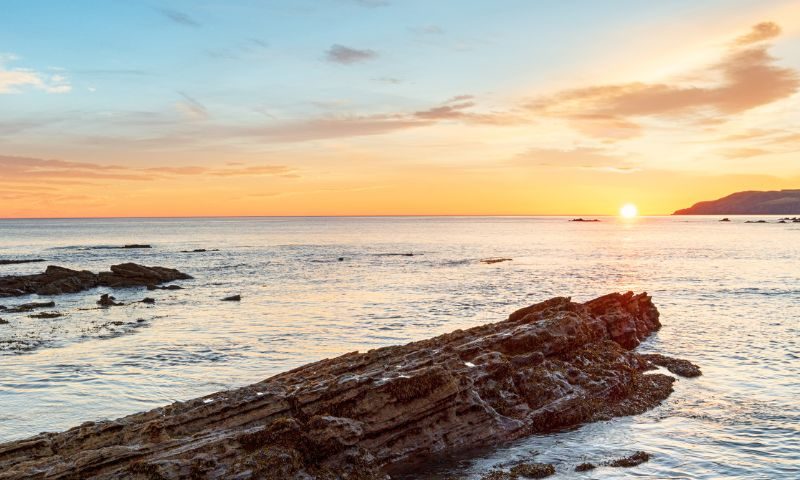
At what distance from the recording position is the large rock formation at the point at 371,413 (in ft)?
50.0

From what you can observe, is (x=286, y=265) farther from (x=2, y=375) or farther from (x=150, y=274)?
(x=2, y=375)

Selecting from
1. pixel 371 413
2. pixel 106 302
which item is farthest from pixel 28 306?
pixel 371 413

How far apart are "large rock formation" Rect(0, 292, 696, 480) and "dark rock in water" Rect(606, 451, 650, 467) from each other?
3316 mm

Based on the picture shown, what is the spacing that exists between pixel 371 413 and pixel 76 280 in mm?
60521

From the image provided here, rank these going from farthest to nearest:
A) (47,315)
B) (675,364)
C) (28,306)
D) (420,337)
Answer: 1. (28,306)
2. (47,315)
3. (420,337)
4. (675,364)

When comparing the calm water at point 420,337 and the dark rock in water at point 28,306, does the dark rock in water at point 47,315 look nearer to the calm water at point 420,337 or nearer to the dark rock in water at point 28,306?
the calm water at point 420,337

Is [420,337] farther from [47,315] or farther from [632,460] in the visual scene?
[47,315]

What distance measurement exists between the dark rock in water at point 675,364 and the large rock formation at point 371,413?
73.0 inches

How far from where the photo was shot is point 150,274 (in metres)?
73.3

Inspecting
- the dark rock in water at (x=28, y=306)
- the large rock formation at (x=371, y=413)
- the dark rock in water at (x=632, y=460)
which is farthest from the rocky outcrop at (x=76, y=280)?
the dark rock in water at (x=632, y=460)

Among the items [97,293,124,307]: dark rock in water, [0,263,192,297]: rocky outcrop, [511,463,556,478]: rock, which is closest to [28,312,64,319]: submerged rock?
[97,293,124,307]: dark rock in water

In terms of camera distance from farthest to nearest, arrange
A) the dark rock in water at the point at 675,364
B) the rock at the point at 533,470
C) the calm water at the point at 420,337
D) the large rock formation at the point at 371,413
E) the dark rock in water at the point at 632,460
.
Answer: the dark rock in water at the point at 675,364 → the calm water at the point at 420,337 → the dark rock in water at the point at 632,460 → the rock at the point at 533,470 → the large rock formation at the point at 371,413

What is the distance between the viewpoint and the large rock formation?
50.0ft

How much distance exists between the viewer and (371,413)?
59.6 ft
